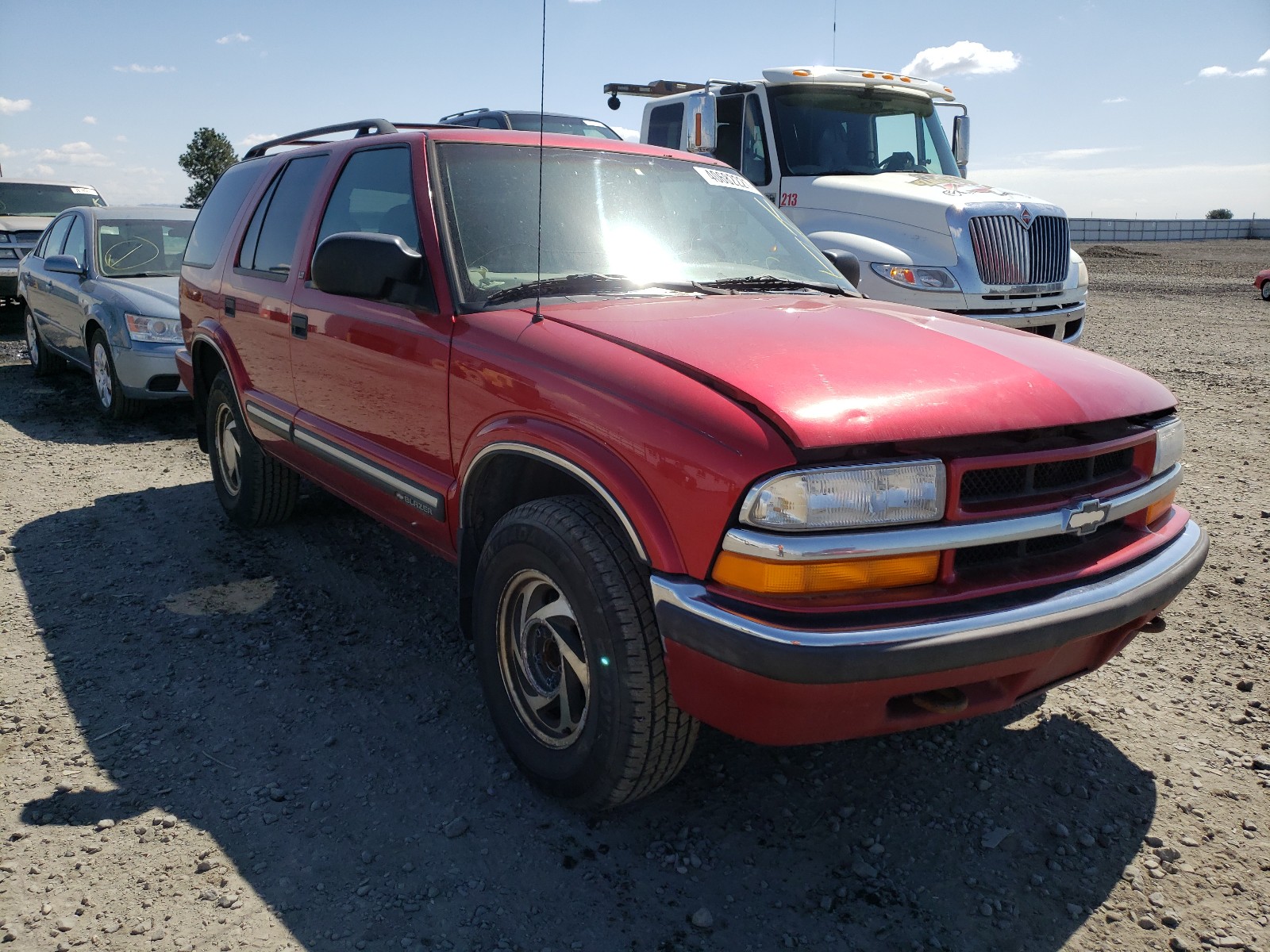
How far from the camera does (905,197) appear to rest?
753cm

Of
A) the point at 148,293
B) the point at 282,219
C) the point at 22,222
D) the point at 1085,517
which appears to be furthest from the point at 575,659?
the point at 22,222

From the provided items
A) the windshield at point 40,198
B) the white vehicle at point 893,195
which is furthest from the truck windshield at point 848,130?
the windshield at point 40,198

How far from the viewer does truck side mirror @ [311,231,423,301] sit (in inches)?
116

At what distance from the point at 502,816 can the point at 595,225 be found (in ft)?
6.45

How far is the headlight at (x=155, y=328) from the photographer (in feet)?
23.7

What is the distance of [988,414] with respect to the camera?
2.26m

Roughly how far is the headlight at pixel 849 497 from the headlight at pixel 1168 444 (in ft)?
3.06

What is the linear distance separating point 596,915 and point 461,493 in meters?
1.30

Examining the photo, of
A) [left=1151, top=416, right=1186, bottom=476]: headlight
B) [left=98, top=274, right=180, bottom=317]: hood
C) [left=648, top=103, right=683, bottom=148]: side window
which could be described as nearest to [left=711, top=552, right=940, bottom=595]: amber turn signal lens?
[left=1151, top=416, right=1186, bottom=476]: headlight

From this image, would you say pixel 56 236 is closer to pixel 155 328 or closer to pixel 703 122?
pixel 155 328

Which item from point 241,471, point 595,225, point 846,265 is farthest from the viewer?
point 241,471

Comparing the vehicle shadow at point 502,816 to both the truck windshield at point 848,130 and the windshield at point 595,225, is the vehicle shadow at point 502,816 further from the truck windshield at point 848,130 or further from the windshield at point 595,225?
the truck windshield at point 848,130

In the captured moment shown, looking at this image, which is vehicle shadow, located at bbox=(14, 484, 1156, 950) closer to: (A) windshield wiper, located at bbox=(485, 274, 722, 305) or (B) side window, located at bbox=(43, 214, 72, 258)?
(A) windshield wiper, located at bbox=(485, 274, 722, 305)

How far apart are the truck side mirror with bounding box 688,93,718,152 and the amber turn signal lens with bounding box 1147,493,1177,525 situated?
5912 millimetres
